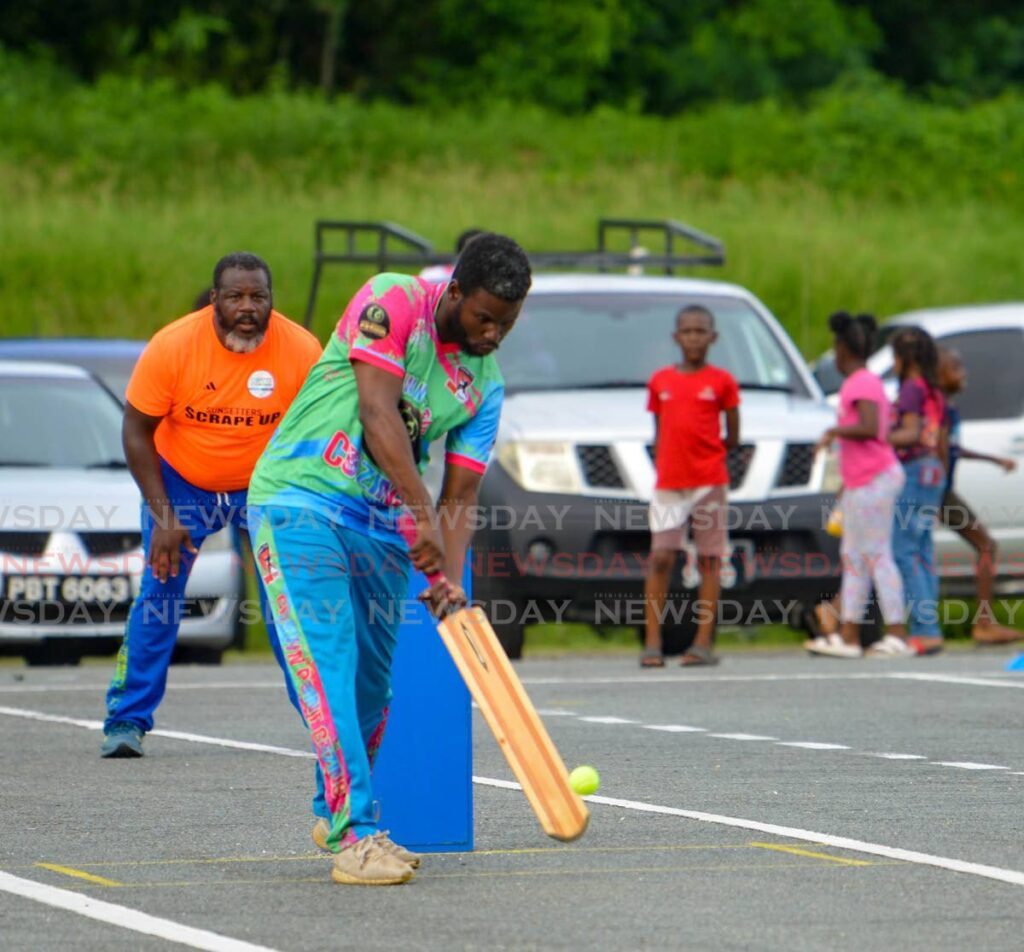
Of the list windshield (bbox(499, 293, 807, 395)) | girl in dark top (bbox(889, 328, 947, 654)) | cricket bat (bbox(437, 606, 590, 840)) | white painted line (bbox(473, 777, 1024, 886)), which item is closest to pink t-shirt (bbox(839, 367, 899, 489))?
girl in dark top (bbox(889, 328, 947, 654))

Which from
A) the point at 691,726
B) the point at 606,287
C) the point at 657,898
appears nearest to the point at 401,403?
the point at 657,898

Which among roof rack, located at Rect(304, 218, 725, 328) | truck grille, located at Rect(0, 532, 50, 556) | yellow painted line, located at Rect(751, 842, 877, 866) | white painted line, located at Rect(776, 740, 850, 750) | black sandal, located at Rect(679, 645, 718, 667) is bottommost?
black sandal, located at Rect(679, 645, 718, 667)

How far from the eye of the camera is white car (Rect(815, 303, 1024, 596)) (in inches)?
684

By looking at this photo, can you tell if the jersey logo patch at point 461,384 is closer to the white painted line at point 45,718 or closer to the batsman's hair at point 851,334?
the white painted line at point 45,718

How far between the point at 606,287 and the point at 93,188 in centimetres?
1765

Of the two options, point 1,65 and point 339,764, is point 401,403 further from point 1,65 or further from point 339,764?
point 1,65

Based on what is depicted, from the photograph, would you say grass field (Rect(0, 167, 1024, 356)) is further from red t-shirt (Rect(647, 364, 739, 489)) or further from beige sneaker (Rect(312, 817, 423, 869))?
beige sneaker (Rect(312, 817, 423, 869))

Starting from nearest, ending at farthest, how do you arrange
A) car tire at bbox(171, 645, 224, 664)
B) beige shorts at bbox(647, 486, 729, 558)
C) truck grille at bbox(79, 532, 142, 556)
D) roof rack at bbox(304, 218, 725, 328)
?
beige shorts at bbox(647, 486, 729, 558) < truck grille at bbox(79, 532, 142, 556) < car tire at bbox(171, 645, 224, 664) < roof rack at bbox(304, 218, 725, 328)

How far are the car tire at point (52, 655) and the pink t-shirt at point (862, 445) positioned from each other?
4.49 metres

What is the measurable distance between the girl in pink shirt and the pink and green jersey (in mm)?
8099

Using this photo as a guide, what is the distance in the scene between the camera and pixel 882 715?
11.9 meters

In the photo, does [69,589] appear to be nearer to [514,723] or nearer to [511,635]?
[511,635]

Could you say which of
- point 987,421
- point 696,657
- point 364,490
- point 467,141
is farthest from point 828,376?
point 467,141

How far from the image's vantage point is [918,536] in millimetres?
16109
